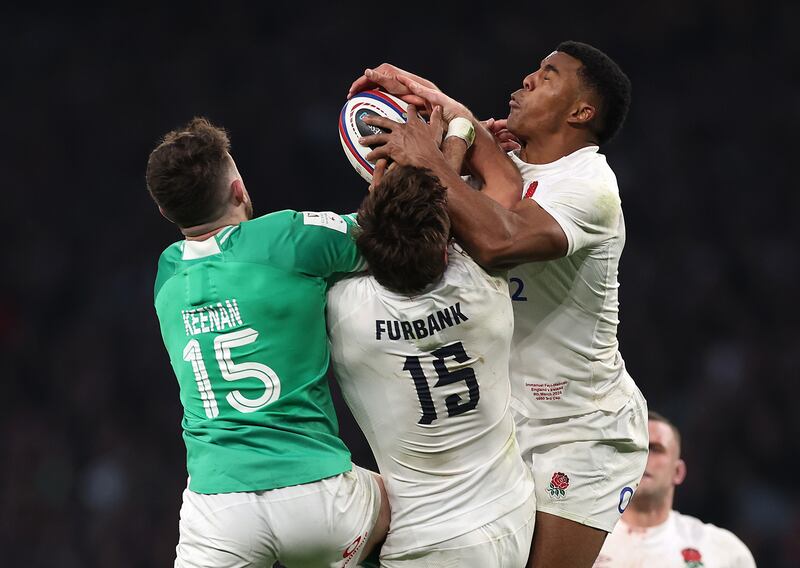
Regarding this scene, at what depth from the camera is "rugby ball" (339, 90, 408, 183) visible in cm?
370

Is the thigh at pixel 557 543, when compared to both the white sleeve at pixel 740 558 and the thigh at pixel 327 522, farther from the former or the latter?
the white sleeve at pixel 740 558

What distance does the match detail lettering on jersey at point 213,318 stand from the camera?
3.31 meters

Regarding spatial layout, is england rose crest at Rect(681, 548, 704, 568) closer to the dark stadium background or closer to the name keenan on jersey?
the dark stadium background

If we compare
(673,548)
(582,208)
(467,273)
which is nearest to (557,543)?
(467,273)

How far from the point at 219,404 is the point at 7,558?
6.50 metres

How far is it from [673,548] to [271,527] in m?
3.48

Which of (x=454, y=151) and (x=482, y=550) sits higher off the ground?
(x=454, y=151)

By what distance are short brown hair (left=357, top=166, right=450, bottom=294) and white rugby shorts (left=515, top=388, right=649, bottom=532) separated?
34.0 inches

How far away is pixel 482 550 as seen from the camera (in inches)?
133

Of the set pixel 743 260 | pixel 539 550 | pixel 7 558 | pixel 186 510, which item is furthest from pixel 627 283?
pixel 186 510

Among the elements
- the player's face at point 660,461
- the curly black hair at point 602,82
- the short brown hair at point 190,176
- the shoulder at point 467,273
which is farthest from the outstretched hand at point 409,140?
the player's face at point 660,461

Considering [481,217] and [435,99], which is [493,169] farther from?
[481,217]

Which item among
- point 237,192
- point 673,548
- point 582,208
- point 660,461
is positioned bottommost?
point 673,548

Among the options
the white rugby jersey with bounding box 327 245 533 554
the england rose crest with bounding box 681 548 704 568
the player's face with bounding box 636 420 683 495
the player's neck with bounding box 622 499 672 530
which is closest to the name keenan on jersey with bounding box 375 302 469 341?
the white rugby jersey with bounding box 327 245 533 554
